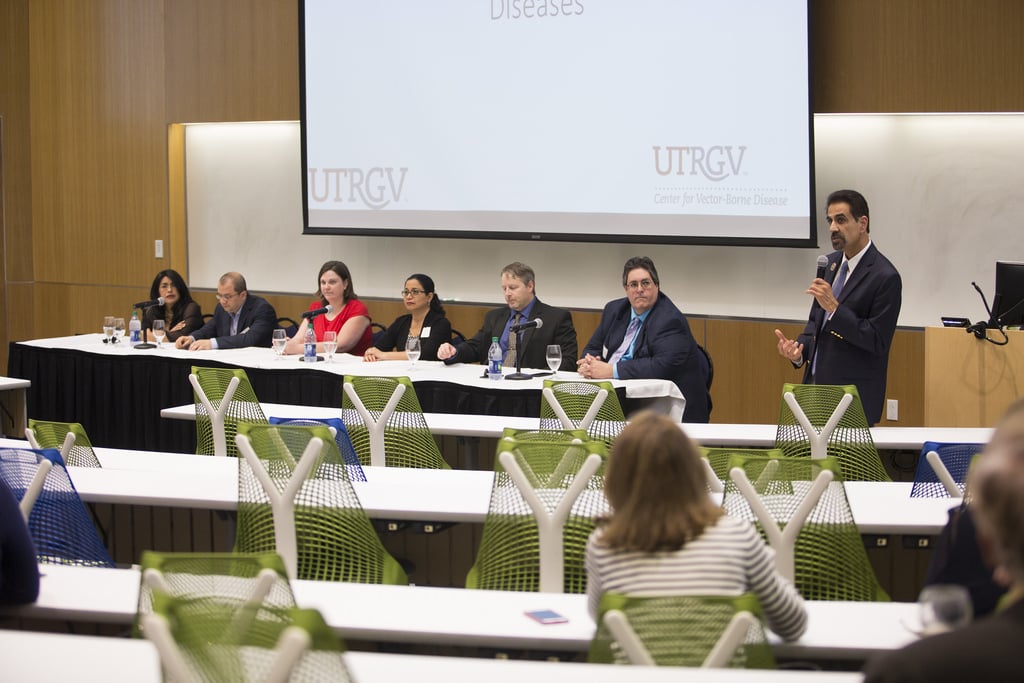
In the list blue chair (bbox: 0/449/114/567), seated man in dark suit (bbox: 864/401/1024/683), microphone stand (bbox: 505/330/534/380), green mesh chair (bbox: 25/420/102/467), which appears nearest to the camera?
seated man in dark suit (bbox: 864/401/1024/683)

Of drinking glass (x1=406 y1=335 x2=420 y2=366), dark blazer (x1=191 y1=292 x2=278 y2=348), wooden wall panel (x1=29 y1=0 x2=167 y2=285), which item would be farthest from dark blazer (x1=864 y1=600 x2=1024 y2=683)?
wooden wall panel (x1=29 y1=0 x2=167 y2=285)

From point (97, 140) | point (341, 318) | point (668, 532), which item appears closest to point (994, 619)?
point (668, 532)

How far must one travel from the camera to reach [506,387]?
6.29 meters

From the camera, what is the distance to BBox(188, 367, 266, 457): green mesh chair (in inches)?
216

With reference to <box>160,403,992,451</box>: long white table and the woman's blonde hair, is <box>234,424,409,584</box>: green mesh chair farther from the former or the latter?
<box>160,403,992,451</box>: long white table

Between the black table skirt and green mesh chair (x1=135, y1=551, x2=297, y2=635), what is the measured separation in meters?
4.15

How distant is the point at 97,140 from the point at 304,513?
27.1 ft

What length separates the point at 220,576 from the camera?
2.38 m

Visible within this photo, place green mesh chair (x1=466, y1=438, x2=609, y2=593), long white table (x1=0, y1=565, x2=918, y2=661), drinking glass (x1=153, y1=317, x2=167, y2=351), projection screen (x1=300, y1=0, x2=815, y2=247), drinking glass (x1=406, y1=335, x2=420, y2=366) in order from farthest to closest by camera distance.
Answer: drinking glass (x1=153, y1=317, x2=167, y2=351) → projection screen (x1=300, y1=0, x2=815, y2=247) → drinking glass (x1=406, y1=335, x2=420, y2=366) → green mesh chair (x1=466, y1=438, x2=609, y2=593) → long white table (x1=0, y1=565, x2=918, y2=661)

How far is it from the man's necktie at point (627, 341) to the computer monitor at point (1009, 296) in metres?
1.74

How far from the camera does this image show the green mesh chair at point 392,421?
5203mm

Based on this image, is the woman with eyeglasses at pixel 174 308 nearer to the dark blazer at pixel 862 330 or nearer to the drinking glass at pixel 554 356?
the drinking glass at pixel 554 356

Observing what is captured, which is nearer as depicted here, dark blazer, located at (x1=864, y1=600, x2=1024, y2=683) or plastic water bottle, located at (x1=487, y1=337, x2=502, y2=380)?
dark blazer, located at (x1=864, y1=600, x2=1024, y2=683)

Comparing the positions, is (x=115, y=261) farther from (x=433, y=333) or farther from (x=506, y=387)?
(x=506, y=387)
